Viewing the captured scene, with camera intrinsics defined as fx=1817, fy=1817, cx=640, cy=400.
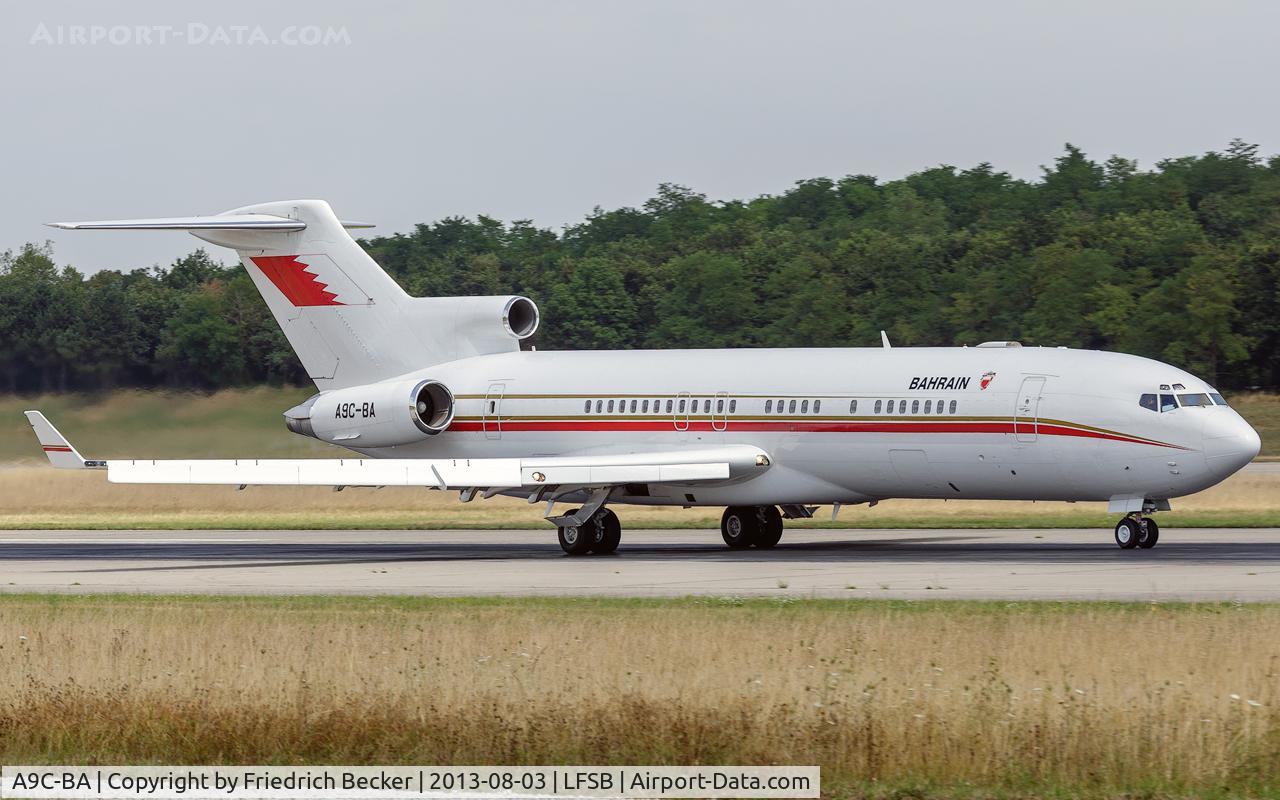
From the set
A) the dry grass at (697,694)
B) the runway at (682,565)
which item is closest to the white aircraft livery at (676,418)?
the runway at (682,565)

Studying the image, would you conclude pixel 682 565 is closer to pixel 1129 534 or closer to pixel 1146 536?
pixel 1129 534

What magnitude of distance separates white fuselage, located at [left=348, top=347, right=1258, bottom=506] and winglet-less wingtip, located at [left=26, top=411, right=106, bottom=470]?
750 centimetres

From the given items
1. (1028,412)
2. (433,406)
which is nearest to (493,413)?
(433,406)

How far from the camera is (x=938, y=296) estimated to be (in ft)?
238

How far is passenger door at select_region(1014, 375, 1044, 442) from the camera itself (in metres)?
31.0

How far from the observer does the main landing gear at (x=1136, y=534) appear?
31.2 m

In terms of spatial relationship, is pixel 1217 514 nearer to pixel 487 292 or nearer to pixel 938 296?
pixel 938 296

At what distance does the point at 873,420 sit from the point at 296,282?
14.0 metres

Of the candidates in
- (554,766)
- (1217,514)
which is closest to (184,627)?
(554,766)

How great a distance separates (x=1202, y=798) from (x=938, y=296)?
62.0m

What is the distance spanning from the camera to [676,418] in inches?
1380

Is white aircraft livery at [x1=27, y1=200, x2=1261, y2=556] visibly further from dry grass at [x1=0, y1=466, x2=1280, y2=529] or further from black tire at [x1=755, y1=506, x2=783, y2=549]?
dry grass at [x1=0, y1=466, x2=1280, y2=529]

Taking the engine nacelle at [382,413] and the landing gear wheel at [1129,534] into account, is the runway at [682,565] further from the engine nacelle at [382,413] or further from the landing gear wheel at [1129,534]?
the engine nacelle at [382,413]

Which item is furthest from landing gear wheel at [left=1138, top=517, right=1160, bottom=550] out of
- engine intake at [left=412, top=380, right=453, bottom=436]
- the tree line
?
the tree line
